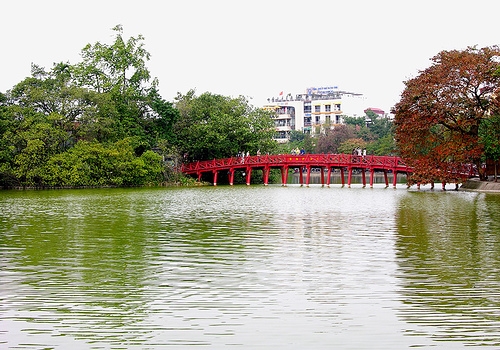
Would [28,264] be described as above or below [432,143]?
below

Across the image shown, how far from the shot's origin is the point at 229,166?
5184 centimetres

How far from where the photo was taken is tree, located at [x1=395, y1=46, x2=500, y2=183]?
3850cm

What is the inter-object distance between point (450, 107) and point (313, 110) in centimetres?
7260

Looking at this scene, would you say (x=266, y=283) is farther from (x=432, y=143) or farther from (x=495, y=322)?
(x=432, y=143)

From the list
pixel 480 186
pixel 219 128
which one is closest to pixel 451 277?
pixel 480 186

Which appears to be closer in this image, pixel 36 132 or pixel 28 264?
pixel 28 264

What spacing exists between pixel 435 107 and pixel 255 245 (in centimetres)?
2832

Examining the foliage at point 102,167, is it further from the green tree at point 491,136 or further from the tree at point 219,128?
the green tree at point 491,136

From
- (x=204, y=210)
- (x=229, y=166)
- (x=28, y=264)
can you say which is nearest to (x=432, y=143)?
(x=229, y=166)

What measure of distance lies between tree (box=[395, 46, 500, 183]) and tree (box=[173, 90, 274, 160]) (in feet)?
56.5

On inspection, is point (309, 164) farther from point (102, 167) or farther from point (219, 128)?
point (102, 167)

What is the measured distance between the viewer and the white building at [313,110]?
353ft

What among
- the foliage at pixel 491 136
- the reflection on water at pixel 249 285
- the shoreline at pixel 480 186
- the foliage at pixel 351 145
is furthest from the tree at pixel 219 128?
the reflection on water at pixel 249 285

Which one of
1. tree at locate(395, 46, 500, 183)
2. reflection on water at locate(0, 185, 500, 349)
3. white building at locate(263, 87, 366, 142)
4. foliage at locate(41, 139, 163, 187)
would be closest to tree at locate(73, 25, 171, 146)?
foliage at locate(41, 139, 163, 187)
